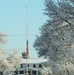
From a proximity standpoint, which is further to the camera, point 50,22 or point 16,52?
point 16,52

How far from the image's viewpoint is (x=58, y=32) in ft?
97.2

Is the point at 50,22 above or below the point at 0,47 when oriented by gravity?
above

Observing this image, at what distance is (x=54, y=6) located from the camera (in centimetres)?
2945

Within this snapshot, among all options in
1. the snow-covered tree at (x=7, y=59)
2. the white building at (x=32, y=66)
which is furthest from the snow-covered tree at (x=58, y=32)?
the white building at (x=32, y=66)

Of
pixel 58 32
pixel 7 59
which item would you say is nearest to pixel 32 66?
pixel 7 59

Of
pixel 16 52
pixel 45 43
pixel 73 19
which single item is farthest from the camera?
pixel 16 52

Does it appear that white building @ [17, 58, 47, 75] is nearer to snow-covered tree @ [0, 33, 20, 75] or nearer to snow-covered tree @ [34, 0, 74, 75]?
snow-covered tree @ [0, 33, 20, 75]

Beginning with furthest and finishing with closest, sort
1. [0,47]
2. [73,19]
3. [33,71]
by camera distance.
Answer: [33,71] → [0,47] → [73,19]

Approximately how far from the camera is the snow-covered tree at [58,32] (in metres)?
28.8

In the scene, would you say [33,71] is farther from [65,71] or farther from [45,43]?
[45,43]

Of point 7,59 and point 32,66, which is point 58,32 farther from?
point 32,66

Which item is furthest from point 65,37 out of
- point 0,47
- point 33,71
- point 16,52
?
point 33,71

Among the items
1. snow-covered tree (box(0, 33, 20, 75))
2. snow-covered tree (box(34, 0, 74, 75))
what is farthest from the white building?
snow-covered tree (box(34, 0, 74, 75))

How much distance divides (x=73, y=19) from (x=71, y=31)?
89 centimetres
